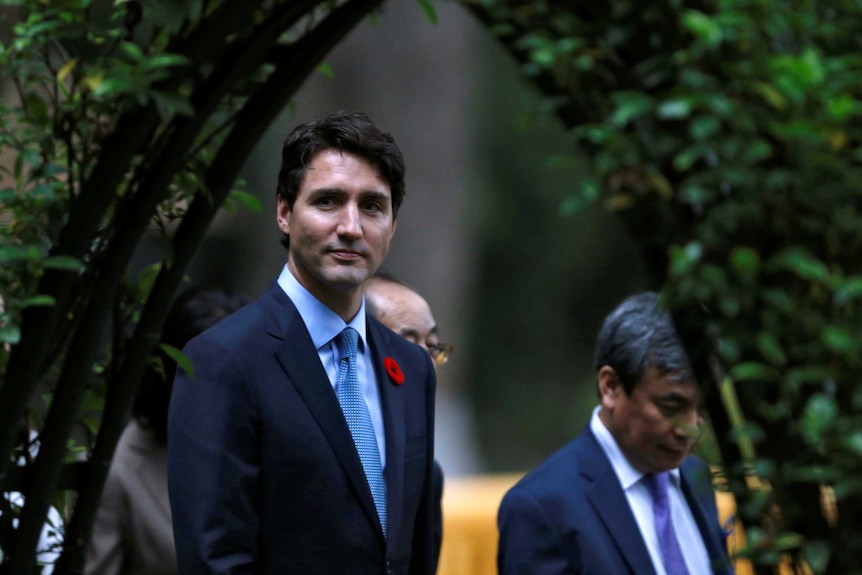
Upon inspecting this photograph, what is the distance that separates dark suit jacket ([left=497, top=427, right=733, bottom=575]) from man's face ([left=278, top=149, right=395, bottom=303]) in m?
0.86

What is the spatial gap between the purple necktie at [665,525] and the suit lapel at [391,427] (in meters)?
0.99

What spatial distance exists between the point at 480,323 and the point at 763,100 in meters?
23.2

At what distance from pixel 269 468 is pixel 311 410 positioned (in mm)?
156

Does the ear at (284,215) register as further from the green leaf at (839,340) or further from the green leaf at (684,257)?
the green leaf at (839,340)

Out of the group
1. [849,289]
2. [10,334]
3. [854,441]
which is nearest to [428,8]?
[10,334]

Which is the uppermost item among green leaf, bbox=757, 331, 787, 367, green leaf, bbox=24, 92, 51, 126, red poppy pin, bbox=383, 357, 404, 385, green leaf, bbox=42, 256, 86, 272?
green leaf, bbox=24, 92, 51, 126

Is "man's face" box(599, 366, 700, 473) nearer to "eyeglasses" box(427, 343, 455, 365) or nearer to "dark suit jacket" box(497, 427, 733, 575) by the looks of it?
"dark suit jacket" box(497, 427, 733, 575)

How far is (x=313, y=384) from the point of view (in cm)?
283

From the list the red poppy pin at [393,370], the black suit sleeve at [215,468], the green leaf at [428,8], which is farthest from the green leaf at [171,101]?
the red poppy pin at [393,370]

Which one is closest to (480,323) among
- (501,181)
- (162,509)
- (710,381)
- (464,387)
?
(501,181)

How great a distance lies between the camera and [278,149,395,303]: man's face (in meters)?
2.81

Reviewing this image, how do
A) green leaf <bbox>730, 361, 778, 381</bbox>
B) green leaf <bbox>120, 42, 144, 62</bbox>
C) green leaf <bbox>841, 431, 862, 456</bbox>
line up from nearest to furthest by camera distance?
green leaf <bbox>841, 431, 862, 456</bbox>, green leaf <bbox>730, 361, 778, 381</bbox>, green leaf <bbox>120, 42, 144, 62</bbox>

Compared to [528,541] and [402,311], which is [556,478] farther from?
[402,311]

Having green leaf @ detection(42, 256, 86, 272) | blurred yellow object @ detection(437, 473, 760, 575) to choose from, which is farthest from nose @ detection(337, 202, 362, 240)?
blurred yellow object @ detection(437, 473, 760, 575)
